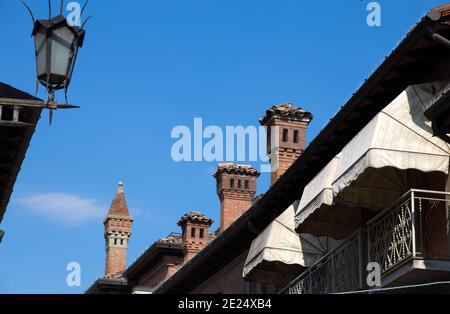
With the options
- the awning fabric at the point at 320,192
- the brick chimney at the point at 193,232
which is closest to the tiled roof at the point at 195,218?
the brick chimney at the point at 193,232

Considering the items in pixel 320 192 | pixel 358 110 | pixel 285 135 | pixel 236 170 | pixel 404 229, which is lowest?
pixel 404 229

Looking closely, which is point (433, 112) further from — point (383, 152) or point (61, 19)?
point (61, 19)

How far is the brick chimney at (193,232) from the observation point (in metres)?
41.2

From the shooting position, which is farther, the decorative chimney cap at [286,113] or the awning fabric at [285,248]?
the decorative chimney cap at [286,113]

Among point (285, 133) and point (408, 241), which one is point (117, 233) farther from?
point (408, 241)

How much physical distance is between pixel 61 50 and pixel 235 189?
2905 centimetres

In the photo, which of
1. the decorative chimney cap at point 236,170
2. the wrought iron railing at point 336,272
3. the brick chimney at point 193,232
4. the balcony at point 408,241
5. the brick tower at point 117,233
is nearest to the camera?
the balcony at point 408,241

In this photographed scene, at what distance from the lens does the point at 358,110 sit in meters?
20.7

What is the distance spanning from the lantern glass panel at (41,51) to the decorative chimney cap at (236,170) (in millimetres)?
28919

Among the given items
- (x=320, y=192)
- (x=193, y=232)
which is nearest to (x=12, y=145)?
(x=320, y=192)

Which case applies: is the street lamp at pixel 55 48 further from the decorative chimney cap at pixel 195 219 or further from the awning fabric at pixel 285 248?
the decorative chimney cap at pixel 195 219

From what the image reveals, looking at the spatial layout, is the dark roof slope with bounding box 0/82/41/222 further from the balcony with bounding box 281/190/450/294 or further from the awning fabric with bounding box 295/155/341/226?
the balcony with bounding box 281/190/450/294

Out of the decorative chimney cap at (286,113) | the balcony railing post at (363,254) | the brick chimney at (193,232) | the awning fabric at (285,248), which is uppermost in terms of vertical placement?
the decorative chimney cap at (286,113)
